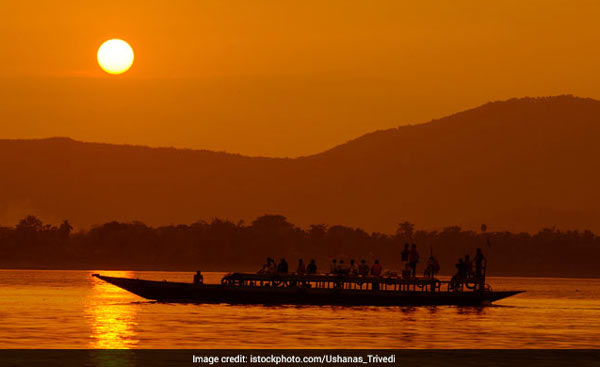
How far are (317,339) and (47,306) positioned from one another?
1579 inches

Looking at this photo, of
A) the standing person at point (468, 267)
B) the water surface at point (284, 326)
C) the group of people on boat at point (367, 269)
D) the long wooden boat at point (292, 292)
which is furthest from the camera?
the standing person at point (468, 267)

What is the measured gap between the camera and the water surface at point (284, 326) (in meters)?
64.4

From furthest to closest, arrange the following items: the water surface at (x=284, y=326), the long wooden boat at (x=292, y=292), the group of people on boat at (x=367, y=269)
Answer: the group of people on boat at (x=367, y=269) < the long wooden boat at (x=292, y=292) < the water surface at (x=284, y=326)

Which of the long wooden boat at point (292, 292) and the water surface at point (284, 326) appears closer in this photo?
the water surface at point (284, 326)

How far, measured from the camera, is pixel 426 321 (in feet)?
281

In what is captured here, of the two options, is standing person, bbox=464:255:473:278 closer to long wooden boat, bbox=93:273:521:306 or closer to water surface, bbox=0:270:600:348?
long wooden boat, bbox=93:273:521:306

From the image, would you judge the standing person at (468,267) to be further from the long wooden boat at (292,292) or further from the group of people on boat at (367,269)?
the long wooden boat at (292,292)

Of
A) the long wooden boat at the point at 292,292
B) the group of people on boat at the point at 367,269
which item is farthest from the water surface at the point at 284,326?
the group of people on boat at the point at 367,269

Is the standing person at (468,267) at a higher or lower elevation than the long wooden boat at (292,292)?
higher

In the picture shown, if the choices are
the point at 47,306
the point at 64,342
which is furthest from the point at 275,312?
the point at 64,342

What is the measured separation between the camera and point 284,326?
251 feet

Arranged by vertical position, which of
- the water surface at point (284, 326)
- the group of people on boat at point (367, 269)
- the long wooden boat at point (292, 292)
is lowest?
the water surface at point (284, 326)
